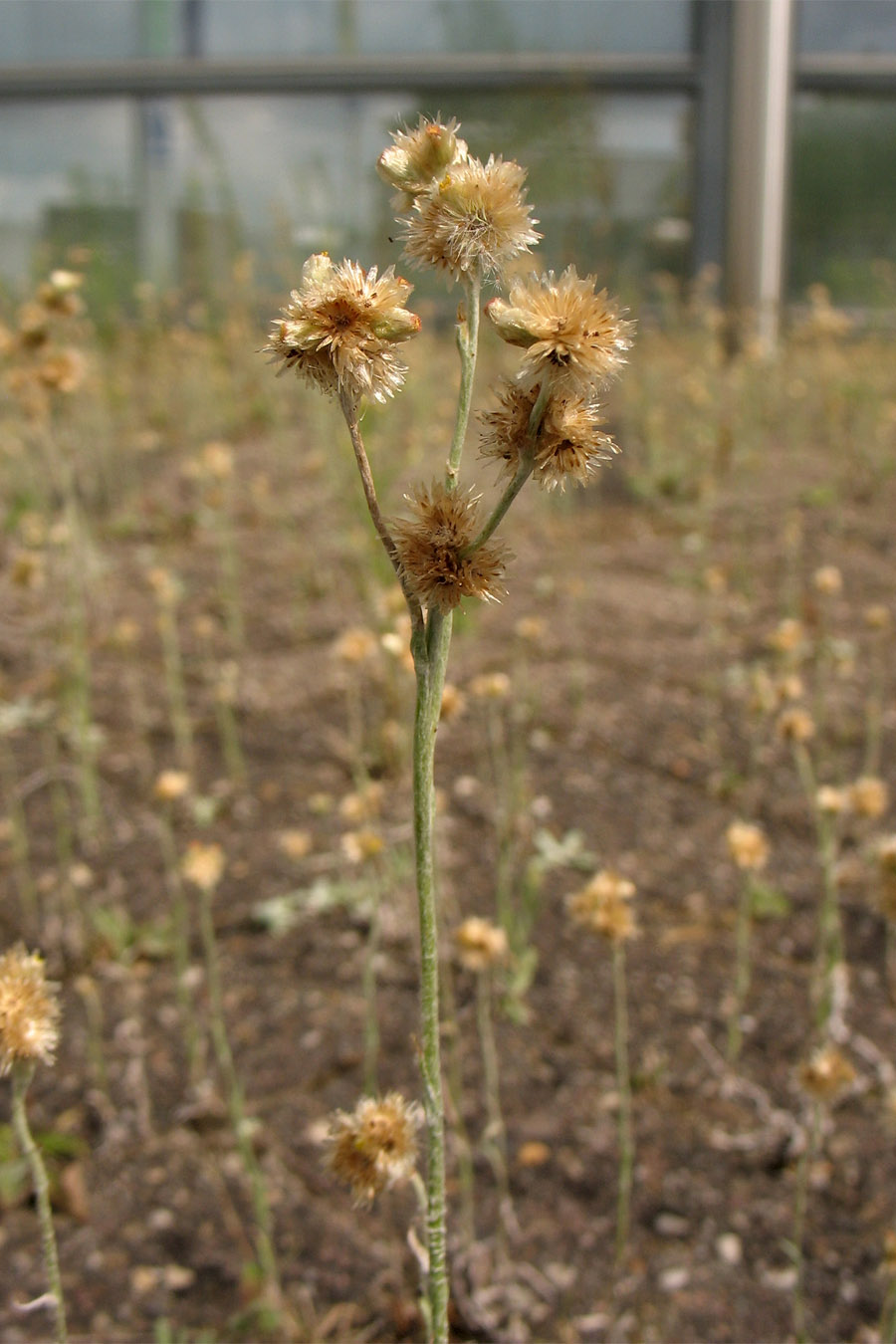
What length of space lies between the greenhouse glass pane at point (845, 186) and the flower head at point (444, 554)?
26.4 ft

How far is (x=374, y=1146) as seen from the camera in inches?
29.7

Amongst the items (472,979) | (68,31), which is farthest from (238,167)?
(472,979)

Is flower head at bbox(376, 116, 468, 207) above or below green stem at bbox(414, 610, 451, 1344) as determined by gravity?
above

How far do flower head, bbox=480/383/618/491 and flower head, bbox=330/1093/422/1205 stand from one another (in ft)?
1.43

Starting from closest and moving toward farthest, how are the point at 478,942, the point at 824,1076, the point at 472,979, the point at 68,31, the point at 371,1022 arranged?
the point at 824,1076 < the point at 478,942 < the point at 371,1022 < the point at 472,979 < the point at 68,31

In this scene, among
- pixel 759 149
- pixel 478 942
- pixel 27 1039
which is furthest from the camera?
pixel 759 149

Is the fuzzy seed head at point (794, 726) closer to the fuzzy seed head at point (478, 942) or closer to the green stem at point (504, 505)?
the fuzzy seed head at point (478, 942)

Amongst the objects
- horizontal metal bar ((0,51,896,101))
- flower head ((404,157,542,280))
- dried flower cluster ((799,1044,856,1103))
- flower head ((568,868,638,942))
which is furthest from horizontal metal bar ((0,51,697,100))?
flower head ((404,157,542,280))

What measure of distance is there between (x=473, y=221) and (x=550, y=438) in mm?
133

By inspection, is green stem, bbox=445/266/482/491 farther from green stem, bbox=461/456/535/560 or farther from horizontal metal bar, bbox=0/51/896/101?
horizontal metal bar, bbox=0/51/896/101

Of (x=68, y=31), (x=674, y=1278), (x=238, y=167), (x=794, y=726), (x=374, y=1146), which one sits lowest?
(x=674, y=1278)

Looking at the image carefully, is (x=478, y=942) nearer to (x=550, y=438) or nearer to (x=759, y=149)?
(x=550, y=438)

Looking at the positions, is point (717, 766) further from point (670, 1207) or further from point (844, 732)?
point (670, 1207)

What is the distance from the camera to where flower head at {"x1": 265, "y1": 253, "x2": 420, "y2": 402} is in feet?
2.01
